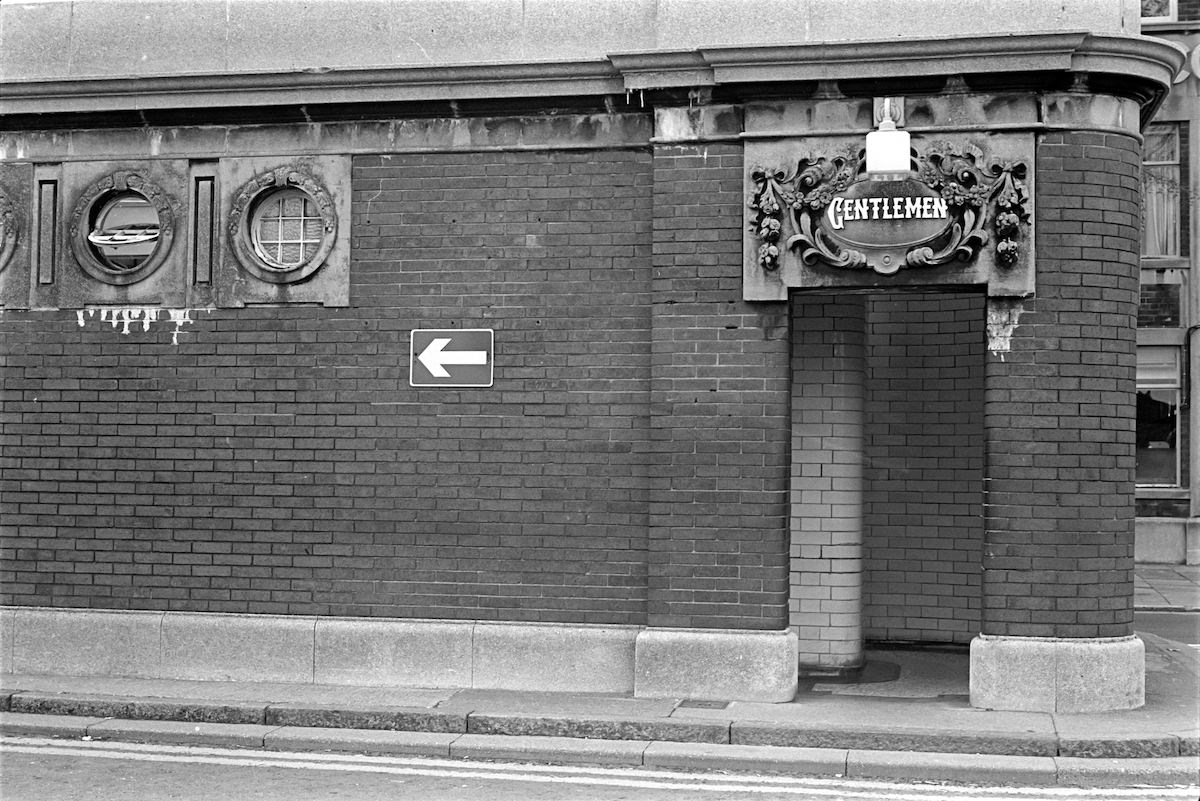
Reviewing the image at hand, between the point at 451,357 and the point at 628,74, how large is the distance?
2502mm

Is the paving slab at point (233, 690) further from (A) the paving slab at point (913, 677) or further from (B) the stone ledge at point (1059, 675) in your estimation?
(B) the stone ledge at point (1059, 675)

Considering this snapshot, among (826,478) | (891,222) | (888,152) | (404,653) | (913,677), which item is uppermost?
(888,152)

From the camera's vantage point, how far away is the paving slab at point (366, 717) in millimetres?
9492

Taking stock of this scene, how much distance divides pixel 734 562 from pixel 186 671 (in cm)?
434

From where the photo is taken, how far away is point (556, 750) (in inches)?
352

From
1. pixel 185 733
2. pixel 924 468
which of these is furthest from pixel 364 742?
pixel 924 468

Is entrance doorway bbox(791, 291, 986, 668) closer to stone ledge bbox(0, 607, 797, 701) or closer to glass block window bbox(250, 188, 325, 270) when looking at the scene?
stone ledge bbox(0, 607, 797, 701)

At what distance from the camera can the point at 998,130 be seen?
975cm

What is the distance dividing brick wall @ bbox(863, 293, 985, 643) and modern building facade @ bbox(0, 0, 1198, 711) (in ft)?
0.63

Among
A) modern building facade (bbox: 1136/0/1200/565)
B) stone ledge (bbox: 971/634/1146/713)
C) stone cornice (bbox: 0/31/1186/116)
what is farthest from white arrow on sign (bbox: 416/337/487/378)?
modern building facade (bbox: 1136/0/1200/565)

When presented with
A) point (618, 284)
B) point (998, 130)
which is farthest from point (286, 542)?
point (998, 130)

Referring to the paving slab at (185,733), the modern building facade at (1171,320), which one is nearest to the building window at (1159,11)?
the modern building facade at (1171,320)

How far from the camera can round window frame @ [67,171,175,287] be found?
11125 millimetres

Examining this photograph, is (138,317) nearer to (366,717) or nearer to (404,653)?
(404,653)
